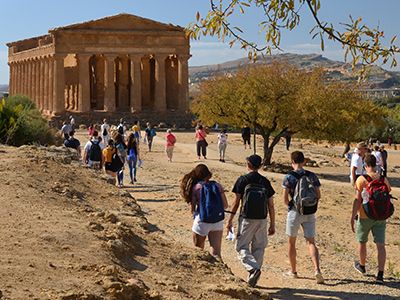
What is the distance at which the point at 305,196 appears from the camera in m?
9.31

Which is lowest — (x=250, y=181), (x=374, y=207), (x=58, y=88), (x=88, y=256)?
(x=88, y=256)

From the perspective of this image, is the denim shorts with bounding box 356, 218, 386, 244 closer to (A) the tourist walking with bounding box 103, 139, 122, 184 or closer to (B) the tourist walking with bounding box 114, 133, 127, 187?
(A) the tourist walking with bounding box 103, 139, 122, 184

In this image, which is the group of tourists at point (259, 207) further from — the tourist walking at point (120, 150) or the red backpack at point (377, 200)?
the tourist walking at point (120, 150)

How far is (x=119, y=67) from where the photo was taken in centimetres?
6275

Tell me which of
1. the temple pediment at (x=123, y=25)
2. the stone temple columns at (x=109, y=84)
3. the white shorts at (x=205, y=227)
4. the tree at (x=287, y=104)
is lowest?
the white shorts at (x=205, y=227)

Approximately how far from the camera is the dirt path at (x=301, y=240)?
9.34 metres

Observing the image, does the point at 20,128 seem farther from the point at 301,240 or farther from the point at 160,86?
the point at 160,86

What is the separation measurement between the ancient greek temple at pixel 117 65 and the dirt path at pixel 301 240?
94.9 ft

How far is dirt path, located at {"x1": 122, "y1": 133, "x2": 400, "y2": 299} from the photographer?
9344mm

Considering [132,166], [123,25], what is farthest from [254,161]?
[123,25]

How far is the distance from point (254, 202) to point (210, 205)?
22.2 inches

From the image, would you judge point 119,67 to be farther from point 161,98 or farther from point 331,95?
point 331,95

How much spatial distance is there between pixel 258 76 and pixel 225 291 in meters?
24.8

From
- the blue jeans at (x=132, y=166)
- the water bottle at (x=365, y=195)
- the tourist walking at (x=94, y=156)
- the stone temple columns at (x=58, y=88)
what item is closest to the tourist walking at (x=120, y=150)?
the blue jeans at (x=132, y=166)
